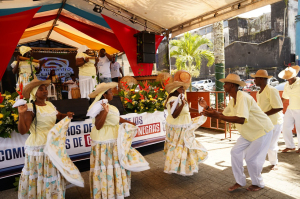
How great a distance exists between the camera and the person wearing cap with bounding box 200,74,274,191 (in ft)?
10.4

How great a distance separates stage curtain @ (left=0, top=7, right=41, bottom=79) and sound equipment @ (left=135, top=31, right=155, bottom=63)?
12.9ft

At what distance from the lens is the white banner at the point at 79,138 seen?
3.86m

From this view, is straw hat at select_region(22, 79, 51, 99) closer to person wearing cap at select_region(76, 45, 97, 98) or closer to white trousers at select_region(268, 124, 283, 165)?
person wearing cap at select_region(76, 45, 97, 98)

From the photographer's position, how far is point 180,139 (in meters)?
3.88

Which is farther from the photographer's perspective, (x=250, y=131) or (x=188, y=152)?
(x=188, y=152)

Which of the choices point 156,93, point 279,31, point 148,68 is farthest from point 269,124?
point 279,31

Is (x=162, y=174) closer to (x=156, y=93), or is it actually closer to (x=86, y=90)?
(x=156, y=93)

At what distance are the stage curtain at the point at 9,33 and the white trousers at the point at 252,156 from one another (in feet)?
19.8

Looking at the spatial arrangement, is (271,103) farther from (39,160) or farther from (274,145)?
(39,160)

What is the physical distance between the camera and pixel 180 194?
3438mm

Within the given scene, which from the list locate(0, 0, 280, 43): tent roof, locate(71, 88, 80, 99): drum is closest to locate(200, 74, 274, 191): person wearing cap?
locate(0, 0, 280, 43): tent roof

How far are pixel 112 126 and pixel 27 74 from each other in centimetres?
454

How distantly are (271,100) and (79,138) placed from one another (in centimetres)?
426

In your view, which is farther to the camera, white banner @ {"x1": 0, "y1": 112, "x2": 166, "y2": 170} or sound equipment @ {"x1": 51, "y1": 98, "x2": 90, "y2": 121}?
sound equipment @ {"x1": 51, "y1": 98, "x2": 90, "y2": 121}
